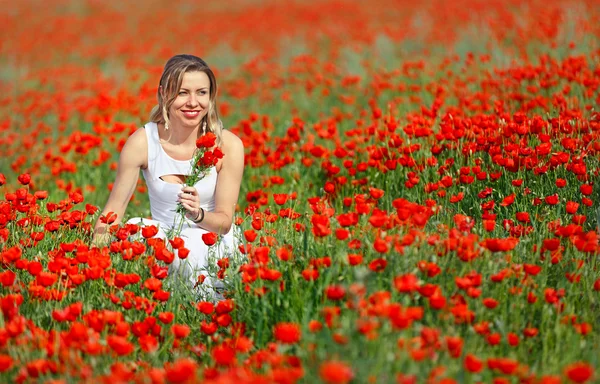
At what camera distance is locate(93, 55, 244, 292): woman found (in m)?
3.79

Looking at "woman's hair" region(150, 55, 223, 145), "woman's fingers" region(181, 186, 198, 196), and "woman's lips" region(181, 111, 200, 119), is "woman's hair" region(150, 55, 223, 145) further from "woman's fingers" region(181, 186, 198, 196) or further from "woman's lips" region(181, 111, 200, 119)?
"woman's fingers" region(181, 186, 198, 196)

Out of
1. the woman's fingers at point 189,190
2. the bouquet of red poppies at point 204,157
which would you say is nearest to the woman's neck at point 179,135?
the bouquet of red poppies at point 204,157

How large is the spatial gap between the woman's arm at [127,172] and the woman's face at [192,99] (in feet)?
0.85

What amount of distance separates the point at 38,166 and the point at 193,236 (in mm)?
2646

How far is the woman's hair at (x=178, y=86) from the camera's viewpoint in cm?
378

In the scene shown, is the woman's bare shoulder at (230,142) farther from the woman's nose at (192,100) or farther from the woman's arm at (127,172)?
the woman's arm at (127,172)

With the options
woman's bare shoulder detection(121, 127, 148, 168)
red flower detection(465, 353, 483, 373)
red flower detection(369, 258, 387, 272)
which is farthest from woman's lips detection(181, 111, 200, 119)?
red flower detection(465, 353, 483, 373)

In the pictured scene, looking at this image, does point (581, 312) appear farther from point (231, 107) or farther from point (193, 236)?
point (231, 107)

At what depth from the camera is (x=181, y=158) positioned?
12.9ft

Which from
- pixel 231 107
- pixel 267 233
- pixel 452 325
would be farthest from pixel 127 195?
pixel 231 107

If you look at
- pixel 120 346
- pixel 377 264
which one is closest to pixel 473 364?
pixel 377 264

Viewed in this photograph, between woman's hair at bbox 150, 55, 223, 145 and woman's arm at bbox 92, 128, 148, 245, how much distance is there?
0.60 feet

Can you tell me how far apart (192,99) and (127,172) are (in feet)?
1.82

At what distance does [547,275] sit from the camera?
290cm
